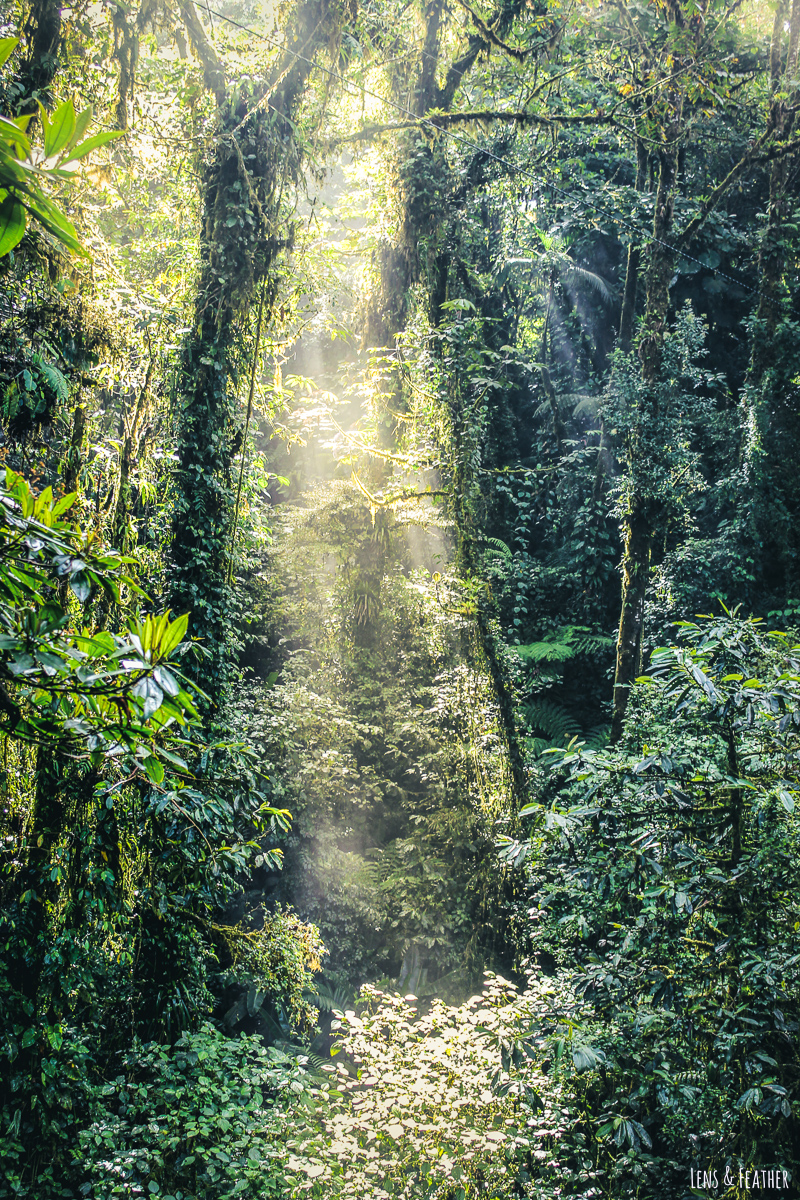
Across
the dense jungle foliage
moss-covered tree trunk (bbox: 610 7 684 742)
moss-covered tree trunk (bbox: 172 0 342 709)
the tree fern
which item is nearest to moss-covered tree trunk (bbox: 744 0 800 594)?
the dense jungle foliage

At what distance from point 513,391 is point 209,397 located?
8310 millimetres

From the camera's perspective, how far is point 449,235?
608 cm

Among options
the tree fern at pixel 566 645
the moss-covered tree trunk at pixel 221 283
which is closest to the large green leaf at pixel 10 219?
the moss-covered tree trunk at pixel 221 283

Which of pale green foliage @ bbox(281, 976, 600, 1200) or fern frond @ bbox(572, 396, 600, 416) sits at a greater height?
fern frond @ bbox(572, 396, 600, 416)

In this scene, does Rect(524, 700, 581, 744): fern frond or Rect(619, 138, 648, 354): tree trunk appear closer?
Rect(524, 700, 581, 744): fern frond

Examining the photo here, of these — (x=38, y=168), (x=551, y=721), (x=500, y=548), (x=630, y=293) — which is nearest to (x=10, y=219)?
(x=38, y=168)

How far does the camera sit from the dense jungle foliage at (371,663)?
2.56 meters

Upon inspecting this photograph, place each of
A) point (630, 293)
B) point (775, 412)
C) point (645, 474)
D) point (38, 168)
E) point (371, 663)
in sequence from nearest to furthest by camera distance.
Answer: point (38, 168)
point (645, 474)
point (371, 663)
point (775, 412)
point (630, 293)

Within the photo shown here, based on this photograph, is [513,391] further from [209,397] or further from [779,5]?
[209,397]

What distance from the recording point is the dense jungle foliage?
2.56 meters

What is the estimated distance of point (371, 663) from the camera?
25.9 feet

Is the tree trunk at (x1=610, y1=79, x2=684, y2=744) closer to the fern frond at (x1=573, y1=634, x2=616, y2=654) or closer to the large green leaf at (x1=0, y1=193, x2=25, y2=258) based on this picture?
the fern frond at (x1=573, y1=634, x2=616, y2=654)

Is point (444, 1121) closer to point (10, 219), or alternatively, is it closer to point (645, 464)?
point (10, 219)

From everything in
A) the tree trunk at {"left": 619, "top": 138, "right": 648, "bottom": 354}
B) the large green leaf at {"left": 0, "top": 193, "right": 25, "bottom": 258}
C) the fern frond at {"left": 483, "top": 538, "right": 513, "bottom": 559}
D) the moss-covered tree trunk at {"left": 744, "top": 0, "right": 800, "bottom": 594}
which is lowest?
the large green leaf at {"left": 0, "top": 193, "right": 25, "bottom": 258}
